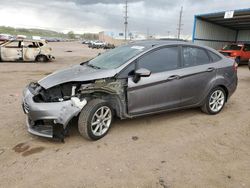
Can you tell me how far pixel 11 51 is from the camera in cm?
1397

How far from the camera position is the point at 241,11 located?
53.3ft

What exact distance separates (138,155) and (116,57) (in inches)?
76.5

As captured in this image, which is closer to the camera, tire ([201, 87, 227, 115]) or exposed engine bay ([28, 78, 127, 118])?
exposed engine bay ([28, 78, 127, 118])

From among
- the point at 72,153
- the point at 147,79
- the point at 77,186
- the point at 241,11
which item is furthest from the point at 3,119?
the point at 241,11

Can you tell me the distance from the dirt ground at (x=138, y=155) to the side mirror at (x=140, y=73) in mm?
989

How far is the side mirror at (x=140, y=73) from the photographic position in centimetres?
370

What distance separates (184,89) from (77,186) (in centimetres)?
273

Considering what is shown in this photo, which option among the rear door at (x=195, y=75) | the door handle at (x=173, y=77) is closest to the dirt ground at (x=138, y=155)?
the rear door at (x=195, y=75)

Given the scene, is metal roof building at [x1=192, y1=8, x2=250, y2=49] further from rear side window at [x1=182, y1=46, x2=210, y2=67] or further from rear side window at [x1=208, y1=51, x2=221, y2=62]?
rear side window at [x1=182, y1=46, x2=210, y2=67]

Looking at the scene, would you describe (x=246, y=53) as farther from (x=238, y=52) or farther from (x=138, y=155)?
(x=138, y=155)

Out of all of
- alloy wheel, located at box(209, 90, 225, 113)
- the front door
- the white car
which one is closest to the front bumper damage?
the front door

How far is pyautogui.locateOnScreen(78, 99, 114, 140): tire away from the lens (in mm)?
3436

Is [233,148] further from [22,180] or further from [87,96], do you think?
[22,180]

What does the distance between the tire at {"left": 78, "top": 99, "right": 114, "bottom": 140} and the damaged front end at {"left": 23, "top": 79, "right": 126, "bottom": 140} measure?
0.35 ft
